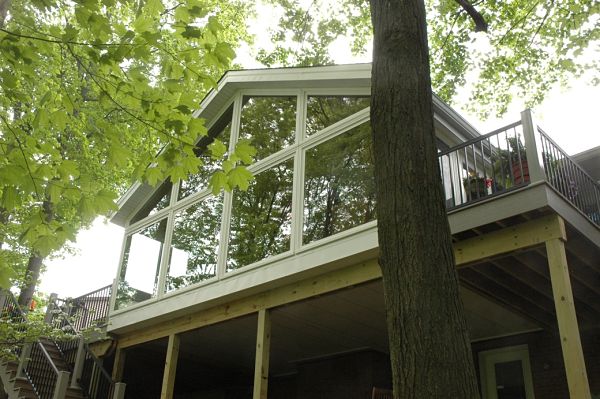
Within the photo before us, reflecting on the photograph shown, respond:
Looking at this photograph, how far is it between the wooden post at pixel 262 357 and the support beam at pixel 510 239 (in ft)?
9.60

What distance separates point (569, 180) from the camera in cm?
659

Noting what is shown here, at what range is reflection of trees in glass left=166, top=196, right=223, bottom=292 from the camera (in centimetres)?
917

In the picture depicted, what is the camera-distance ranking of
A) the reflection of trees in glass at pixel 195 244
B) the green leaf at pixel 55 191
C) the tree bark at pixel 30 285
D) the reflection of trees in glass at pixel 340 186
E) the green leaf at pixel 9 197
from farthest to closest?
the tree bark at pixel 30 285
the reflection of trees in glass at pixel 195 244
the reflection of trees in glass at pixel 340 186
the green leaf at pixel 55 191
the green leaf at pixel 9 197

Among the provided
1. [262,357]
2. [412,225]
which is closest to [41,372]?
[262,357]

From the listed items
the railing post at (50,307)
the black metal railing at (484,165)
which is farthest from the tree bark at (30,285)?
the black metal railing at (484,165)

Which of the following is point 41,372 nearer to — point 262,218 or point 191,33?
point 262,218

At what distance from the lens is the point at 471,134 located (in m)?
8.05

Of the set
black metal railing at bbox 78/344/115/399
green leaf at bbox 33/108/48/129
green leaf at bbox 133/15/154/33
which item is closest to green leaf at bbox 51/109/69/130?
green leaf at bbox 33/108/48/129

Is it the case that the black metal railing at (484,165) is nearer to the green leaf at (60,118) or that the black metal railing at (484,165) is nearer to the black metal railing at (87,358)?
the green leaf at (60,118)

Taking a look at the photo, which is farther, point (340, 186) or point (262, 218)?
point (262, 218)

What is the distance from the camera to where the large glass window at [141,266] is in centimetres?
1029

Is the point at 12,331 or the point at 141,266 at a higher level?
the point at 141,266

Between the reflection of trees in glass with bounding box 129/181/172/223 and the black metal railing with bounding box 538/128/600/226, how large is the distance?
697 centimetres

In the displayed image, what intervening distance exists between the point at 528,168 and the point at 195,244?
18.8 ft
